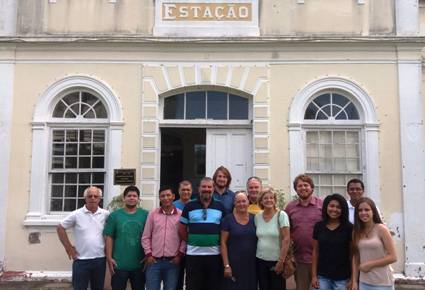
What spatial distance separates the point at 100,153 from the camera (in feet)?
29.2

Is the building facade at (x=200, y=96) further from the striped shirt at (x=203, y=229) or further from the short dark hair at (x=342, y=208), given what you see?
the short dark hair at (x=342, y=208)

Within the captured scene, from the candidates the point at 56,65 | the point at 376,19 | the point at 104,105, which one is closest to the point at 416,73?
the point at 376,19

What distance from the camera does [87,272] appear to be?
570 centimetres

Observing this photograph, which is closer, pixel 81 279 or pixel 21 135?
pixel 81 279

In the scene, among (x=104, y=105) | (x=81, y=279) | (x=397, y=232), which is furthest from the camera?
(x=104, y=105)

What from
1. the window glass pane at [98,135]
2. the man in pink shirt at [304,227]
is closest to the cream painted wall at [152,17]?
the window glass pane at [98,135]

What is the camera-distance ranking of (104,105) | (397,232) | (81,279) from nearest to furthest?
(81,279), (397,232), (104,105)

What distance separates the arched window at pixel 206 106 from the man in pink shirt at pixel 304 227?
11.9ft

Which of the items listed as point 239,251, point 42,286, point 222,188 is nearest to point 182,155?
point 42,286

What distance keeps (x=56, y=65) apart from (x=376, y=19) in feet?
19.5

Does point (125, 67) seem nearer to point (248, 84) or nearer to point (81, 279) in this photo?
point (248, 84)

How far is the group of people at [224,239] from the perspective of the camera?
491 centimetres

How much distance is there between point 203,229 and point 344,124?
4.38 metres

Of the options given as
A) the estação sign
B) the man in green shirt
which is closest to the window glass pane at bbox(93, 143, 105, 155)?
the estação sign
